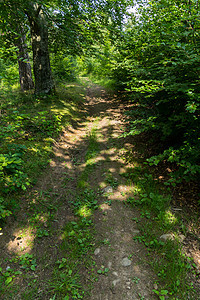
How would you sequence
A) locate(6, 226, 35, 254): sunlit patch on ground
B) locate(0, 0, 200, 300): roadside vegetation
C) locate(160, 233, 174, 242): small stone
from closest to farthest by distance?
locate(0, 0, 200, 300): roadside vegetation < locate(6, 226, 35, 254): sunlit patch on ground < locate(160, 233, 174, 242): small stone

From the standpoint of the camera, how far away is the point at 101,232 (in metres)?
2.95

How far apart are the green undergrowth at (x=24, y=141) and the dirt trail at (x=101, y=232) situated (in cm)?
30

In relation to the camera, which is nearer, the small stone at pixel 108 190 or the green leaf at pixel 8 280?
the green leaf at pixel 8 280

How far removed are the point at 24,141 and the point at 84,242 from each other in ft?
10.6

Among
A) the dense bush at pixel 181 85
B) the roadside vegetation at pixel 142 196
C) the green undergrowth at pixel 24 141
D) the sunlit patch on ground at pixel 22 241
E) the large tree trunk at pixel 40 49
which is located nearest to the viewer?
the roadside vegetation at pixel 142 196

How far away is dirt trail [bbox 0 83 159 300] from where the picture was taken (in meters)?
2.25

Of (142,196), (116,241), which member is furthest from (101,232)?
(142,196)

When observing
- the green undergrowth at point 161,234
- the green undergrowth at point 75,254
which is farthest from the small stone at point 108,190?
the green undergrowth at point 161,234

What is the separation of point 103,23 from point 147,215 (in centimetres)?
Result: 810

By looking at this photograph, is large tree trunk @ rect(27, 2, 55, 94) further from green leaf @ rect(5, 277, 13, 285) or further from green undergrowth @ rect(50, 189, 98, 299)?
green leaf @ rect(5, 277, 13, 285)

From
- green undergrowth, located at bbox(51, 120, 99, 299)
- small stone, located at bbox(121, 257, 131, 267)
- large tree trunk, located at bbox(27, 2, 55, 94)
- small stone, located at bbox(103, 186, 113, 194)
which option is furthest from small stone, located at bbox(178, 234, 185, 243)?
large tree trunk, located at bbox(27, 2, 55, 94)

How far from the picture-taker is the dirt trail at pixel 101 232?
2.25m

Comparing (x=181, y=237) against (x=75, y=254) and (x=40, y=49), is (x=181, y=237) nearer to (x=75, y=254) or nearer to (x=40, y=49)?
(x=75, y=254)

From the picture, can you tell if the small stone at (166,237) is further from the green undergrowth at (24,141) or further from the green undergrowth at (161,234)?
the green undergrowth at (24,141)
